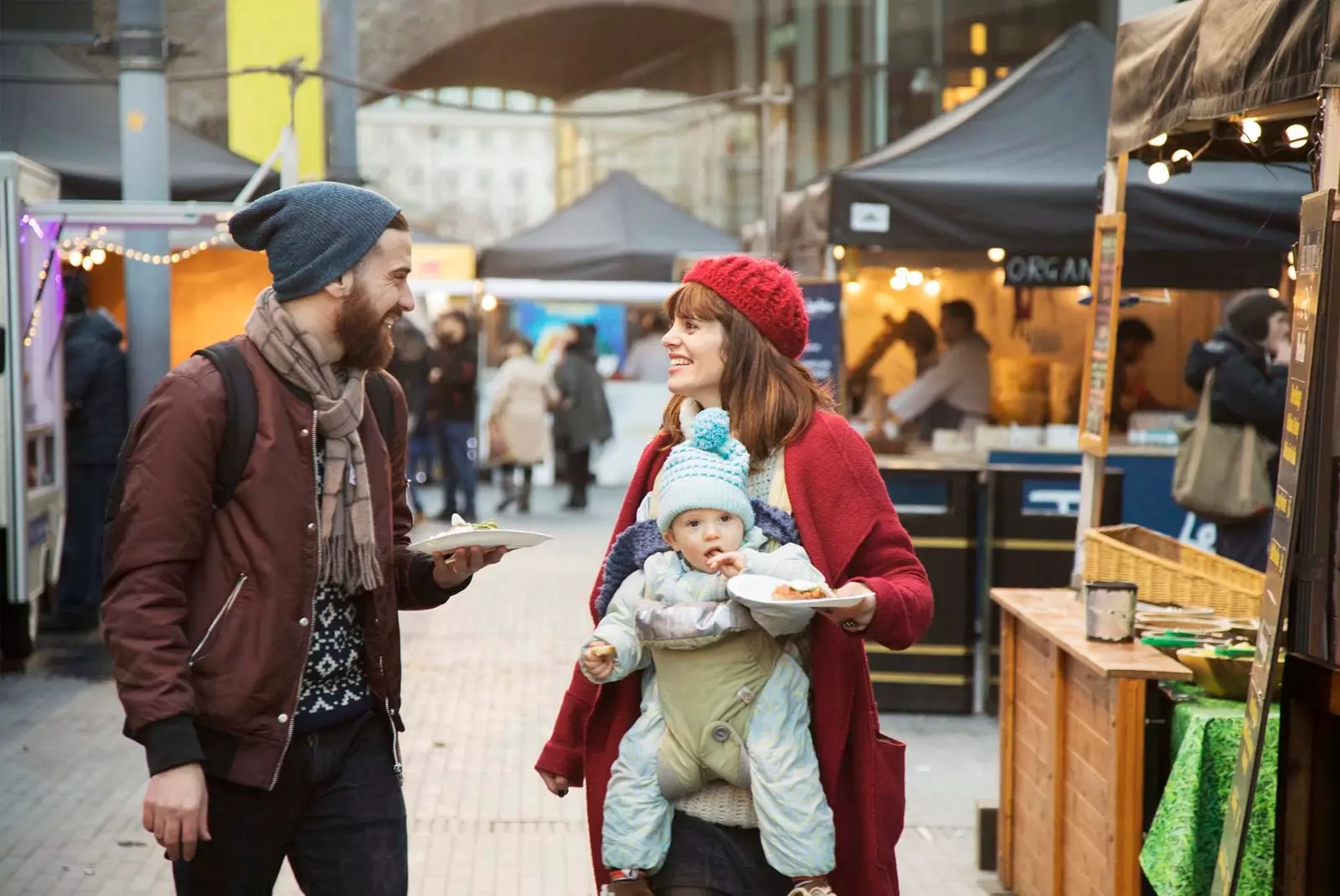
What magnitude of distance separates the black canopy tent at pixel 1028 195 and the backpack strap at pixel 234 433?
717cm

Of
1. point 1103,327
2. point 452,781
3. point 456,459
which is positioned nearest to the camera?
point 1103,327

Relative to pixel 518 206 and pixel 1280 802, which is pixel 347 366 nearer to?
pixel 1280 802

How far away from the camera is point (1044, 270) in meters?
11.7

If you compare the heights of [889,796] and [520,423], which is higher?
[889,796]

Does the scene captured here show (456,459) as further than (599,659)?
Yes

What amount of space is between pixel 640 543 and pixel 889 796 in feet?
2.34

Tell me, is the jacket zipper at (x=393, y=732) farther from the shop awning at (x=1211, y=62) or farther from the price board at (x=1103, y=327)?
the price board at (x=1103, y=327)

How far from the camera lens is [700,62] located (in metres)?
33.9

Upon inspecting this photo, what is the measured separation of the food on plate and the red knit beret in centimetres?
65

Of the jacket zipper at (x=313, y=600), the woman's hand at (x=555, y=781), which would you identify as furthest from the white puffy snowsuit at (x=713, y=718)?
the jacket zipper at (x=313, y=600)

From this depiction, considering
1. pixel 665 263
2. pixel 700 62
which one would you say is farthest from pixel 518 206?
pixel 665 263

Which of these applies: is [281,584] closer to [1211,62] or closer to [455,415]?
[1211,62]

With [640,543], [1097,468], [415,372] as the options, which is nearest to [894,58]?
[415,372]

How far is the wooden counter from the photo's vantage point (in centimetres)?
466
